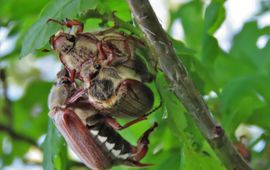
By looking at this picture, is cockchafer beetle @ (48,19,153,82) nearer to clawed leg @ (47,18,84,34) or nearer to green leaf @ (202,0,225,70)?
clawed leg @ (47,18,84,34)

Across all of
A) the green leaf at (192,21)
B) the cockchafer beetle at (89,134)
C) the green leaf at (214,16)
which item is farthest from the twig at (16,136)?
the green leaf at (214,16)

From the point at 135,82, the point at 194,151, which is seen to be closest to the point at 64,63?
the point at 135,82

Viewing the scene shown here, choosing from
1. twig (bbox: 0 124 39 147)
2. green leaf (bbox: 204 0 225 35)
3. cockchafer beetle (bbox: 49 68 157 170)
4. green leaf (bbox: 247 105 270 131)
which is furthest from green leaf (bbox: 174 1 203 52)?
twig (bbox: 0 124 39 147)

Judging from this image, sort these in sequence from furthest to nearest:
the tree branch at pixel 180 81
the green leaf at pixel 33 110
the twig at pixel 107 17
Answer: the green leaf at pixel 33 110 → the twig at pixel 107 17 → the tree branch at pixel 180 81

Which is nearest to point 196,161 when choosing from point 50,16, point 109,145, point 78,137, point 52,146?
→ point 109,145

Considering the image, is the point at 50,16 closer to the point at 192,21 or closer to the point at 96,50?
the point at 96,50

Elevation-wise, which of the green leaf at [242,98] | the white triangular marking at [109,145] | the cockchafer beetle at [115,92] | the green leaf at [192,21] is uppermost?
the cockchafer beetle at [115,92]

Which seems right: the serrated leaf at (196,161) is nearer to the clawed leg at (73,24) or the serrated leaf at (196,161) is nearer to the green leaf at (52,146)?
the green leaf at (52,146)
